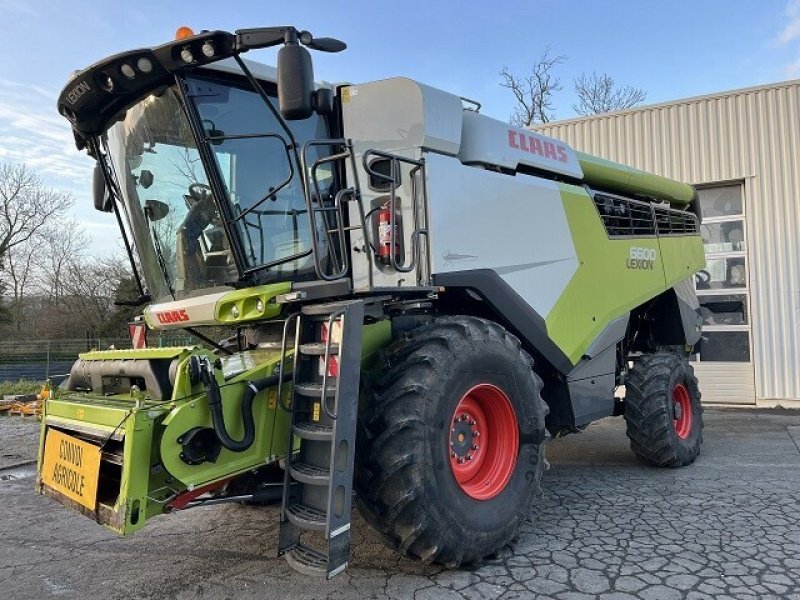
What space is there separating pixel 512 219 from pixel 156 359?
2.49 metres

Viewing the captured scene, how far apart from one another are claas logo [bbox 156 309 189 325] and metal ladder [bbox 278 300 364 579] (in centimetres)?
104

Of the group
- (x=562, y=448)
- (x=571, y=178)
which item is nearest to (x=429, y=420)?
(x=571, y=178)

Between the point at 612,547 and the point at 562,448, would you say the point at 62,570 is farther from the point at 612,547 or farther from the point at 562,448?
the point at 562,448

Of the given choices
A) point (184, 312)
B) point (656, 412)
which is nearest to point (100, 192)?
point (184, 312)

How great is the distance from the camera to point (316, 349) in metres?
3.28

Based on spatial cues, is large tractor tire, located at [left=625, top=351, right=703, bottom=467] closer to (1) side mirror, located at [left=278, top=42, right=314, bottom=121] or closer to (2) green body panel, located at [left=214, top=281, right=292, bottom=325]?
(2) green body panel, located at [left=214, top=281, right=292, bottom=325]

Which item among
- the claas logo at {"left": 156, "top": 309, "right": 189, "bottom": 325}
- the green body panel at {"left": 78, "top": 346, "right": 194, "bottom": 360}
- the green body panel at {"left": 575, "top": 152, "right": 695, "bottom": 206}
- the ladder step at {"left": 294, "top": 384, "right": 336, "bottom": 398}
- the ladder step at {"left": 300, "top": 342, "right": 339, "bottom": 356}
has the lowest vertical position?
the ladder step at {"left": 294, "top": 384, "right": 336, "bottom": 398}

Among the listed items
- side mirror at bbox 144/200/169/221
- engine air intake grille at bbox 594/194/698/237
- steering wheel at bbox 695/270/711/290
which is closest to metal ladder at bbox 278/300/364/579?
side mirror at bbox 144/200/169/221

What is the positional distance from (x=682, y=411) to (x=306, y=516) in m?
4.69

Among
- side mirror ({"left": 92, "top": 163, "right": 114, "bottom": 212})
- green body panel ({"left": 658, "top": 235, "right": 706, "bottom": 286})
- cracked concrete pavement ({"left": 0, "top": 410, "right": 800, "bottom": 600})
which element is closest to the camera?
cracked concrete pavement ({"left": 0, "top": 410, "right": 800, "bottom": 600})

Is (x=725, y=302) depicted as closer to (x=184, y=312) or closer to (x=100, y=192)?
(x=184, y=312)

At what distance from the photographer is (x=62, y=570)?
373 centimetres

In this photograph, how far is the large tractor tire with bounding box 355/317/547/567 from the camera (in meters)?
3.15

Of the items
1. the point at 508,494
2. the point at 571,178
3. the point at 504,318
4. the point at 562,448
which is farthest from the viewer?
the point at 562,448
